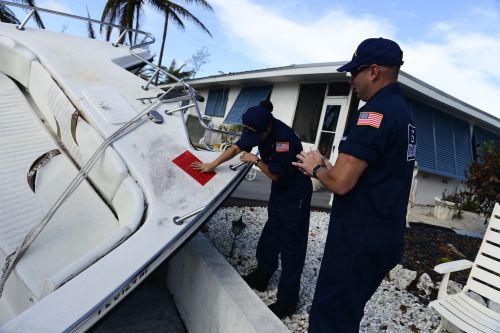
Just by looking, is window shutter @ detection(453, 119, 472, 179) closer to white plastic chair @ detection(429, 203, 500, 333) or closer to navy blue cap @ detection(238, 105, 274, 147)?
white plastic chair @ detection(429, 203, 500, 333)

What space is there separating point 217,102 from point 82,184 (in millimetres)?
12047

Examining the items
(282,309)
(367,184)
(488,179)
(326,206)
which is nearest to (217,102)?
(326,206)

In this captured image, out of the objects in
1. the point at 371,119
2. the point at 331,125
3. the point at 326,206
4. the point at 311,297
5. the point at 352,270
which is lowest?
the point at 311,297

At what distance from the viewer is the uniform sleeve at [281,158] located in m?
2.40

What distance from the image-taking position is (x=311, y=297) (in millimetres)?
2807

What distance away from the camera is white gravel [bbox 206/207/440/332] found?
8.24ft

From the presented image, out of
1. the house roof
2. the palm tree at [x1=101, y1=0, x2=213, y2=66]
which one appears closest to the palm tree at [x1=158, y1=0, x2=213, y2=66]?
the palm tree at [x1=101, y1=0, x2=213, y2=66]

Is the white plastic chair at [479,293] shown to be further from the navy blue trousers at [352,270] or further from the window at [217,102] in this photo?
the window at [217,102]

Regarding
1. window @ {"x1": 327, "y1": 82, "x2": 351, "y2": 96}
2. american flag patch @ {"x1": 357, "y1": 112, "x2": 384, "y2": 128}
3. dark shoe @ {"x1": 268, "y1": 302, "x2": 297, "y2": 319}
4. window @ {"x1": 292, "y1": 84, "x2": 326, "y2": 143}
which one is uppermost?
window @ {"x1": 327, "y1": 82, "x2": 351, "y2": 96}

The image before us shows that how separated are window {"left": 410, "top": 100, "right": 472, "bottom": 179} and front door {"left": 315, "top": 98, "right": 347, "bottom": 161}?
5.06ft

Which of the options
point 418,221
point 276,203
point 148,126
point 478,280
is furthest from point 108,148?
point 418,221

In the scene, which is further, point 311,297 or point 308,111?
point 308,111

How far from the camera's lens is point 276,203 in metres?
2.57

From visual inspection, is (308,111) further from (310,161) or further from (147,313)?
(310,161)
